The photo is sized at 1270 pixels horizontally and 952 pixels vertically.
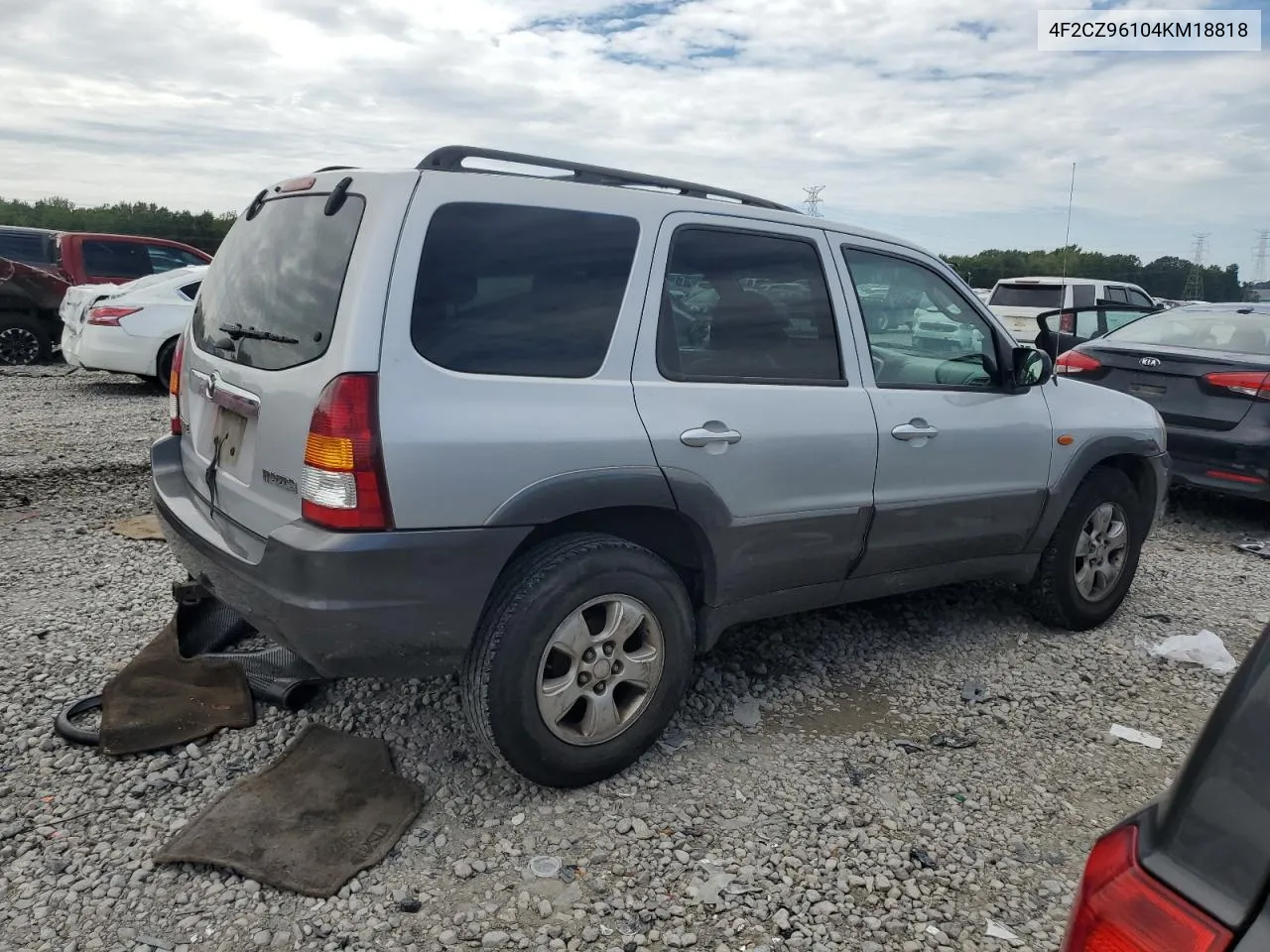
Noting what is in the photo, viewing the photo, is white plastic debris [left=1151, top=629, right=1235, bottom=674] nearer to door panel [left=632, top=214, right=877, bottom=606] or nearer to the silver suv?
the silver suv

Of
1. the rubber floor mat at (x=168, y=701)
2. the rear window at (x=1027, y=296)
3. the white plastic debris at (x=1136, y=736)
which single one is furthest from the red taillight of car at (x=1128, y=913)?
the rear window at (x=1027, y=296)

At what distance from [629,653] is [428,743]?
2.67ft

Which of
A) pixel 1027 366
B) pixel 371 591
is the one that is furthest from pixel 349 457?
pixel 1027 366

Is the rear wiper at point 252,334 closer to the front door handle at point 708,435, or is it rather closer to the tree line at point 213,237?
the front door handle at point 708,435

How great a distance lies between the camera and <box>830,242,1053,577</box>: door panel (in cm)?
371

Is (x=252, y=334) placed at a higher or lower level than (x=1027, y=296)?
lower

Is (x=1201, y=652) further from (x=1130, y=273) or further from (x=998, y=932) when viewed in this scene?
(x=1130, y=273)

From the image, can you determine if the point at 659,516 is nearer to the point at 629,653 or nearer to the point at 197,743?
the point at 629,653

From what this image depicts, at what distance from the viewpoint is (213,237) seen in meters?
24.0

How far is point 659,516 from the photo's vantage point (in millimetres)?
3191

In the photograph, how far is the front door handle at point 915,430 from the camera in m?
3.67

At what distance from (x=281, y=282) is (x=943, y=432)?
2510 mm

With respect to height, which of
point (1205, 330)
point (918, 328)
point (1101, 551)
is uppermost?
point (1205, 330)

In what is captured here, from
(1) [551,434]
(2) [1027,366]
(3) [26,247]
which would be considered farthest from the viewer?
(3) [26,247]
